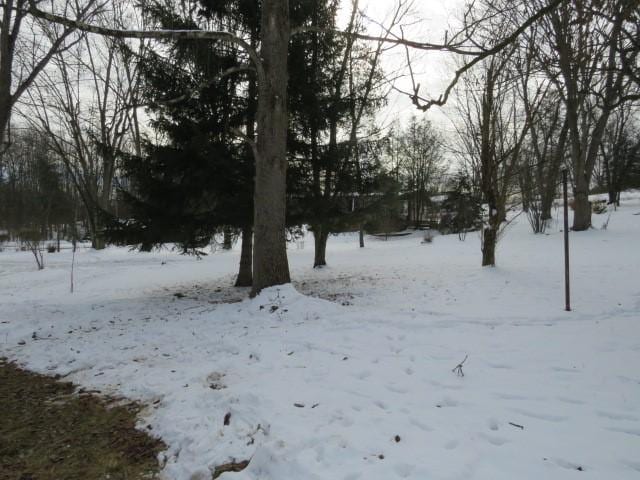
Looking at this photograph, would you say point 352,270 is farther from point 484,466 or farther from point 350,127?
point 484,466

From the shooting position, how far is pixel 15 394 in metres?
3.57

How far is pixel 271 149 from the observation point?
6148 millimetres

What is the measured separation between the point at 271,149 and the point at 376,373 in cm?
418

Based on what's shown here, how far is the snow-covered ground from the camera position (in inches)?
90.7

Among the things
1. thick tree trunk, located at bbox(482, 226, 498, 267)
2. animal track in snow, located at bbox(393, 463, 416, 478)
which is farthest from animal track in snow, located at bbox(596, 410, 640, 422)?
thick tree trunk, located at bbox(482, 226, 498, 267)

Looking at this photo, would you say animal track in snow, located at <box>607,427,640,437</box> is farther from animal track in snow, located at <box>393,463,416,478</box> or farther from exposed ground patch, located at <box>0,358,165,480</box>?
exposed ground patch, located at <box>0,358,165,480</box>

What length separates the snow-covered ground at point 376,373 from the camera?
7.56 ft

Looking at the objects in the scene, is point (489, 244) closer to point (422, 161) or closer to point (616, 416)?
point (616, 416)

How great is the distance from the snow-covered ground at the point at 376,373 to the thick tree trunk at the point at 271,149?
63 centimetres

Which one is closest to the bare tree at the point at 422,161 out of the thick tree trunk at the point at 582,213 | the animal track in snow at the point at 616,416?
the thick tree trunk at the point at 582,213

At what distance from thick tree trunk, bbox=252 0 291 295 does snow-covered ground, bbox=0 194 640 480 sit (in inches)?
24.8

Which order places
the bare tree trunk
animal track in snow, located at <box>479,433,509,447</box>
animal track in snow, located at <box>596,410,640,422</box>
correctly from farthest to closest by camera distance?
the bare tree trunk
animal track in snow, located at <box>596,410,640,422</box>
animal track in snow, located at <box>479,433,509,447</box>

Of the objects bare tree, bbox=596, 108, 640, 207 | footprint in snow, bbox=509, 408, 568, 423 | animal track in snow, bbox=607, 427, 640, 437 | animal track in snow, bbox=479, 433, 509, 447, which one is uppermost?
bare tree, bbox=596, 108, 640, 207

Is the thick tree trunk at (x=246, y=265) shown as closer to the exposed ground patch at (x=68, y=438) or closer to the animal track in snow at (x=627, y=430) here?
the exposed ground patch at (x=68, y=438)
